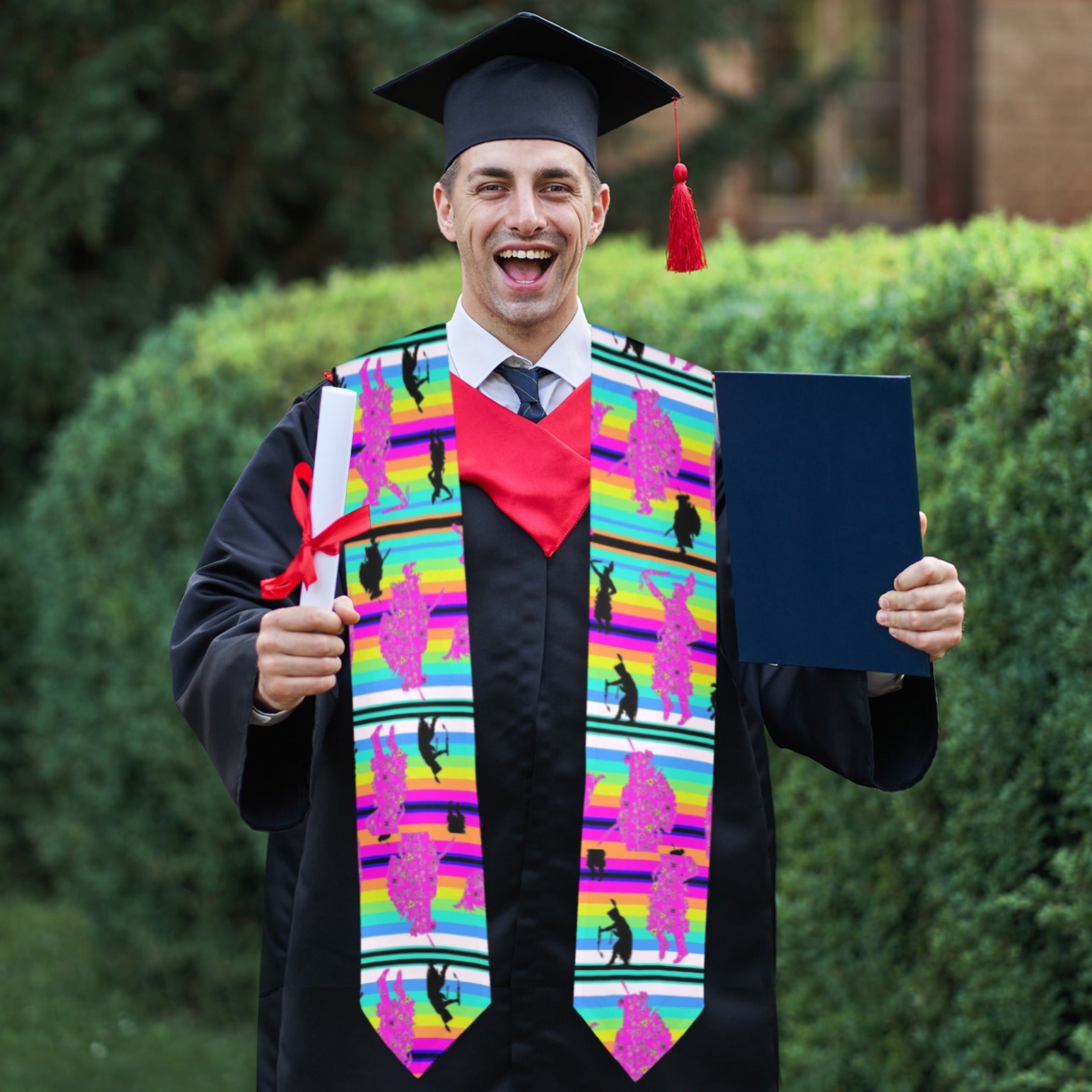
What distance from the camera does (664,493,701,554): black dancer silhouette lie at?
251 centimetres

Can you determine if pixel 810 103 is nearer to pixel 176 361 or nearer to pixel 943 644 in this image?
pixel 176 361

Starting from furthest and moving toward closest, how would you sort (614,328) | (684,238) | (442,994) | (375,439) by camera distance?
(614,328) → (684,238) → (375,439) → (442,994)

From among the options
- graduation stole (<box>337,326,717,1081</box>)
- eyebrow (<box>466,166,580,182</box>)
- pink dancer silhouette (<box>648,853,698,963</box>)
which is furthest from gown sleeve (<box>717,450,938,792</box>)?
eyebrow (<box>466,166,580,182</box>)

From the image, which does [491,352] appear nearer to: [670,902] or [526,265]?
[526,265]

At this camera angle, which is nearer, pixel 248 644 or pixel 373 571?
pixel 248 644

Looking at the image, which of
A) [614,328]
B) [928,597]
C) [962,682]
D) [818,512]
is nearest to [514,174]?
[818,512]

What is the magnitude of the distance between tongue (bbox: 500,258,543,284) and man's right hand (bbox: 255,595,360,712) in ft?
2.19

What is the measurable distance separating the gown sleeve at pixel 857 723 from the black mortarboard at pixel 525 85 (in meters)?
0.94

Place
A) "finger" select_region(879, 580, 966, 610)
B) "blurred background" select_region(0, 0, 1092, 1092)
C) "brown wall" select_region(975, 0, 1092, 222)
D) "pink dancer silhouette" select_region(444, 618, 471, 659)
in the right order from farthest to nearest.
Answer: "brown wall" select_region(975, 0, 1092, 222)
"blurred background" select_region(0, 0, 1092, 1092)
"pink dancer silhouette" select_region(444, 618, 471, 659)
"finger" select_region(879, 580, 966, 610)

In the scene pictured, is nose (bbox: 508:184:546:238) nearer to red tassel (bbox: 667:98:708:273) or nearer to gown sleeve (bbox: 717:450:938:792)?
red tassel (bbox: 667:98:708:273)

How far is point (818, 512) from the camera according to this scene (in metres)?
2.24

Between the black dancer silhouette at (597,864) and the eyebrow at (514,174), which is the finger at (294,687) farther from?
the eyebrow at (514,174)

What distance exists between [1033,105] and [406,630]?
10.7 m

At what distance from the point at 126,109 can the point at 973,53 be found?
705 centimetres
